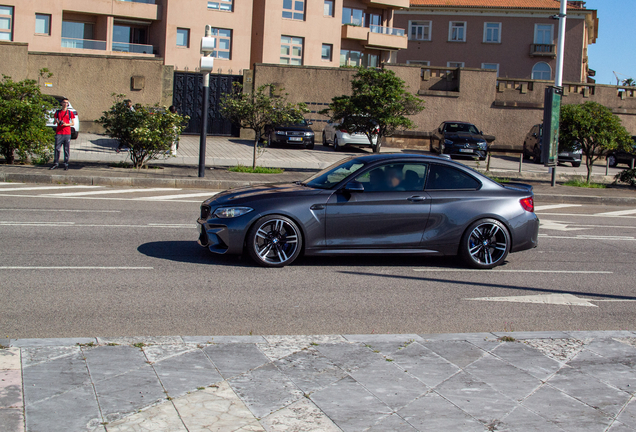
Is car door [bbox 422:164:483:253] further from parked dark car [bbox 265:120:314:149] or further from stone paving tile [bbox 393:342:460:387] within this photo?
parked dark car [bbox 265:120:314:149]

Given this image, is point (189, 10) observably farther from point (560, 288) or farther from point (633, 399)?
point (633, 399)

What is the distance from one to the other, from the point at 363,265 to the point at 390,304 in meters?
1.96

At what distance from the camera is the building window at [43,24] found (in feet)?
142

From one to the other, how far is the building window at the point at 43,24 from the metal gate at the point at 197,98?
1492cm

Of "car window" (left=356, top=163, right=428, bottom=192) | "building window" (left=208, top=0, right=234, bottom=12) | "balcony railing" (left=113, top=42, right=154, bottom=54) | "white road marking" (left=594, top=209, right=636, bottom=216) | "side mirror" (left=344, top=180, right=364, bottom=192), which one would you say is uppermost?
"building window" (left=208, top=0, right=234, bottom=12)

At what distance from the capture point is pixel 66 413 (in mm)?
4191

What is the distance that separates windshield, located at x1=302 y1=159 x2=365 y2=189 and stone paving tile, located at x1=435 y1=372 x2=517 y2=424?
451 centimetres

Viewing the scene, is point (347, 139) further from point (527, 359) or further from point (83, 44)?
point (527, 359)

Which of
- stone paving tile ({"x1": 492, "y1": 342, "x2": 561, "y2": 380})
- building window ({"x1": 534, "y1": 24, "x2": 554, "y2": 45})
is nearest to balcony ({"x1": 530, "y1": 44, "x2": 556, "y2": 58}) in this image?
building window ({"x1": 534, "y1": 24, "x2": 554, "y2": 45})

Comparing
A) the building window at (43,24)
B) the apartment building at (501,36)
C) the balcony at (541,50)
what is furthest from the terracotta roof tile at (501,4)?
the building window at (43,24)

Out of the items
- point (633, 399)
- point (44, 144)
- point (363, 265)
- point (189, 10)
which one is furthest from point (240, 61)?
point (633, 399)

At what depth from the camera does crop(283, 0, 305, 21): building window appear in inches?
1838

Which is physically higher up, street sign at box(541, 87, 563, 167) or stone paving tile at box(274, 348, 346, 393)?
street sign at box(541, 87, 563, 167)

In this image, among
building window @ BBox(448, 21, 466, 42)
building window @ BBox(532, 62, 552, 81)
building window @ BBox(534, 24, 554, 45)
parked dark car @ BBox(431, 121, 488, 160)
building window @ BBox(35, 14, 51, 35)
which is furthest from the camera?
building window @ BBox(448, 21, 466, 42)
